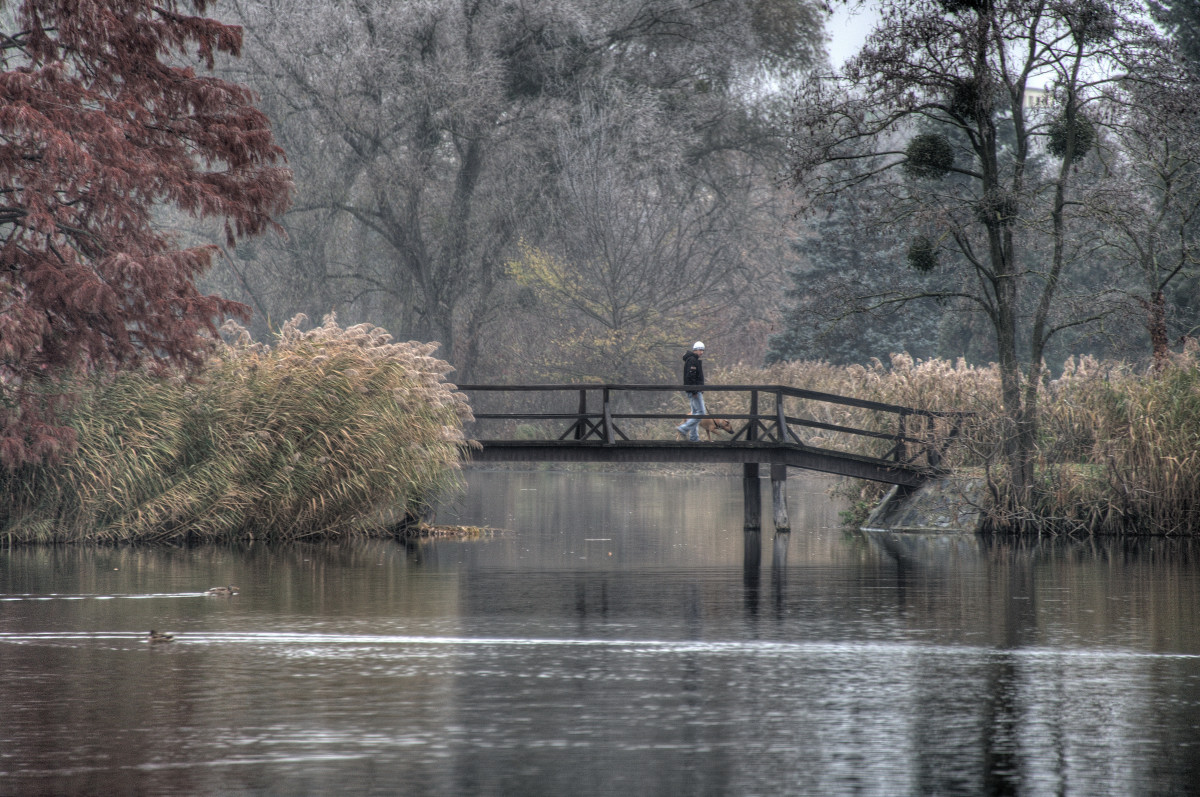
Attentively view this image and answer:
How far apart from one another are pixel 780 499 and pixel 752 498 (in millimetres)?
461

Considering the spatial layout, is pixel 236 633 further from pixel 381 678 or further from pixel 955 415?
pixel 955 415

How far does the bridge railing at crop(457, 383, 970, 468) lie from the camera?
22750mm

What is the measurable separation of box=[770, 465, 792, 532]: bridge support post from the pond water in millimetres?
5192

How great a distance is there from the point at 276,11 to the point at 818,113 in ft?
89.3

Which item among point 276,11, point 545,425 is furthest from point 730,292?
point 276,11

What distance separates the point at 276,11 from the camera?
1788 inches

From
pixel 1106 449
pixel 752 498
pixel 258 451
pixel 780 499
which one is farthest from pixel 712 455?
pixel 258 451

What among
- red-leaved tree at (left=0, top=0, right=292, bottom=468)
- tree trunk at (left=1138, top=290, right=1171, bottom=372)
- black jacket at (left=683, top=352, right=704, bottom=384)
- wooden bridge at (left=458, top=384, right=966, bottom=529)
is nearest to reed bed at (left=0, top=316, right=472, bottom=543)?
red-leaved tree at (left=0, top=0, right=292, bottom=468)

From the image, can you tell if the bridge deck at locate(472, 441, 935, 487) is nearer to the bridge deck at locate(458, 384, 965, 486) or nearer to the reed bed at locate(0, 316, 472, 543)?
the bridge deck at locate(458, 384, 965, 486)

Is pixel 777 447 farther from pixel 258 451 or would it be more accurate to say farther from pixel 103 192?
pixel 103 192

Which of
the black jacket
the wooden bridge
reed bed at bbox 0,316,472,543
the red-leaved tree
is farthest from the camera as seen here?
the black jacket

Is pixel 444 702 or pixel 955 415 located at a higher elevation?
pixel 955 415

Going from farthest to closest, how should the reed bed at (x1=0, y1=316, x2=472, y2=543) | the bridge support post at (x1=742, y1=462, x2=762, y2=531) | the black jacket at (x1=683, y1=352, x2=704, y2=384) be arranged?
the black jacket at (x1=683, y1=352, x2=704, y2=384)
the bridge support post at (x1=742, y1=462, x2=762, y2=531)
the reed bed at (x1=0, y1=316, x2=472, y2=543)

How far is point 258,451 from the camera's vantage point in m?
19.9
